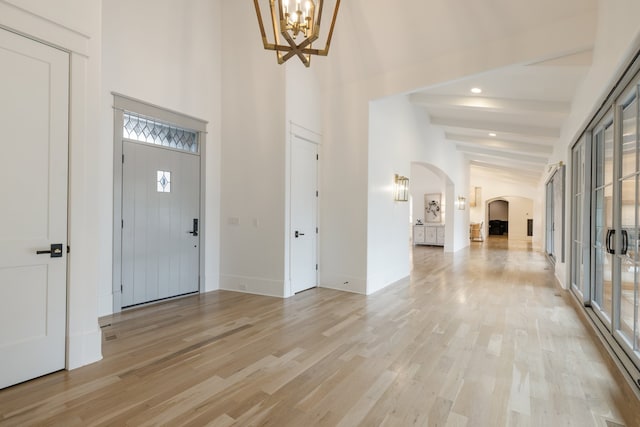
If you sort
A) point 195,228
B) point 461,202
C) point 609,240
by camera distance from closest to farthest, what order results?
point 609,240 → point 195,228 → point 461,202

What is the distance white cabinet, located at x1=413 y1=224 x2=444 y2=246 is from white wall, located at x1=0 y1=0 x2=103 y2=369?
1221cm

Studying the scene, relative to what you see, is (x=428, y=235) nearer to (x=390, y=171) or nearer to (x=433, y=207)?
(x=433, y=207)

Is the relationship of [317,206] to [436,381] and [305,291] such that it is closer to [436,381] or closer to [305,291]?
[305,291]

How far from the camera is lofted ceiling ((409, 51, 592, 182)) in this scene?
4.52 metres

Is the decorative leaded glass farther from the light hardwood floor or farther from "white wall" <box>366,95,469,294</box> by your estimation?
"white wall" <box>366,95,469,294</box>

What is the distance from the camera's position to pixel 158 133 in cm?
476

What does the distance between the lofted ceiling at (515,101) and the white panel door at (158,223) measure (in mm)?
4054

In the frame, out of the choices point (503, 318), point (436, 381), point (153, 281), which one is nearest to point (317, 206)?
point (153, 281)

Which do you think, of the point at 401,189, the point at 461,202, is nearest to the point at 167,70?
the point at 401,189

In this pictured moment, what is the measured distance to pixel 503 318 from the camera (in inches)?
162

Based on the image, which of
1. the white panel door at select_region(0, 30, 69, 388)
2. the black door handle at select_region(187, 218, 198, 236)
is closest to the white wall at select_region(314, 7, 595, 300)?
the black door handle at select_region(187, 218, 198, 236)

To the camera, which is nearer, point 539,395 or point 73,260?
point 539,395

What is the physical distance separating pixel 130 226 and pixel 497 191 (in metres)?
18.0

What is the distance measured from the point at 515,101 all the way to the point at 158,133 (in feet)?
19.0
